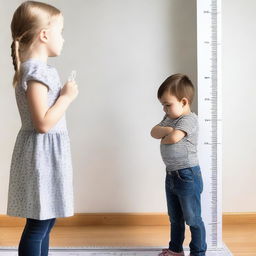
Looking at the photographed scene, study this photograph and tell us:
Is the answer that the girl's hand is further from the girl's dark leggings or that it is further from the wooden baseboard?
the wooden baseboard

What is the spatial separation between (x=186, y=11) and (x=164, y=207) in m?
1.04

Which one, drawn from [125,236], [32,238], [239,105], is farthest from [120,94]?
[32,238]

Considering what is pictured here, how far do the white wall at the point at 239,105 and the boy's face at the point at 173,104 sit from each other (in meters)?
0.52

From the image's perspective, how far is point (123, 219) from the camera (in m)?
2.17

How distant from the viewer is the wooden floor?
1942 millimetres

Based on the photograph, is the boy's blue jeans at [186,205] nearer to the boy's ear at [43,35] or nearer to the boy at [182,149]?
the boy at [182,149]

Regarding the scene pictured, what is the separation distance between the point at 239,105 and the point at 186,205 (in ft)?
2.35

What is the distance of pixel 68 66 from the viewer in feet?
6.85

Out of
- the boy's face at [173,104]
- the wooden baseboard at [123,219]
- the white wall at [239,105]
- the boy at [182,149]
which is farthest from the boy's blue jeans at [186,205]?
the white wall at [239,105]

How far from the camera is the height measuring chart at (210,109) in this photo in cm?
180

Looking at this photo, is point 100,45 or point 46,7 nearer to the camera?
point 46,7

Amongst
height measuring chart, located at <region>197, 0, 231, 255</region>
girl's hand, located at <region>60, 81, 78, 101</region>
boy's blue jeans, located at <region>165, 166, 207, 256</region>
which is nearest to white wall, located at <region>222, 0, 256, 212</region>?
height measuring chart, located at <region>197, 0, 231, 255</region>

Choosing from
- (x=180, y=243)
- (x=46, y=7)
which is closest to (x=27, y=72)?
(x=46, y=7)

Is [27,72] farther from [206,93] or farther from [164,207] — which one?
[164,207]
